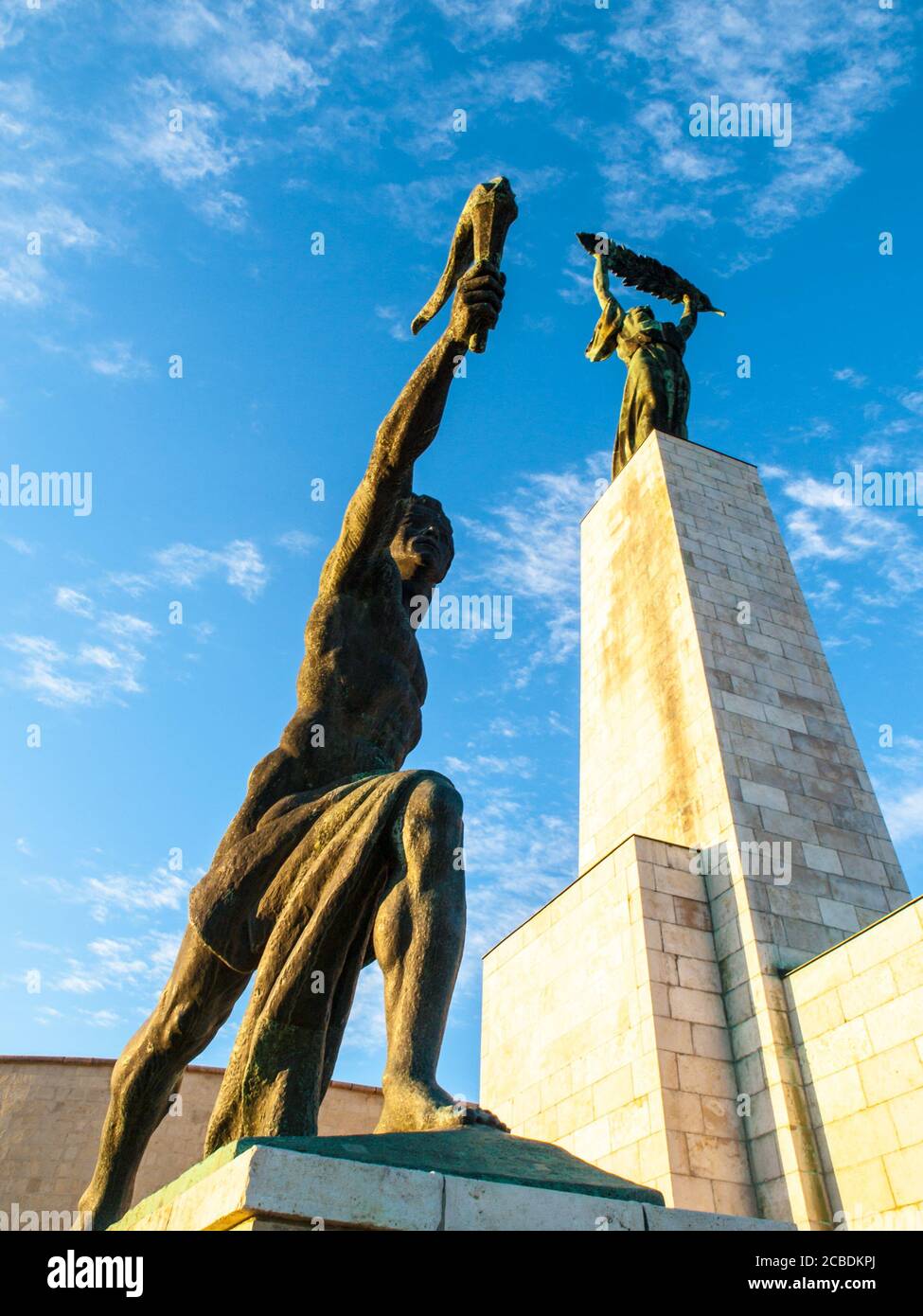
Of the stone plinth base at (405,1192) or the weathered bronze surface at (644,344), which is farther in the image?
the weathered bronze surface at (644,344)

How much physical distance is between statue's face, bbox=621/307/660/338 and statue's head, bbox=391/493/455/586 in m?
13.4

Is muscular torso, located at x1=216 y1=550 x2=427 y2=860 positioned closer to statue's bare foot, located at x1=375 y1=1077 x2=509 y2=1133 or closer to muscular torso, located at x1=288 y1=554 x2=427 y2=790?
muscular torso, located at x1=288 y1=554 x2=427 y2=790

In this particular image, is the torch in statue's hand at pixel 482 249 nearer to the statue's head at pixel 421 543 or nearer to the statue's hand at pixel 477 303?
the statue's hand at pixel 477 303

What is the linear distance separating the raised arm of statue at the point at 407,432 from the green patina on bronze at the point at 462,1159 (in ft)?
7.50

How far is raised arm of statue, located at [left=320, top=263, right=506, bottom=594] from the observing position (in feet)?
11.9

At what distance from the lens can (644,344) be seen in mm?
16578

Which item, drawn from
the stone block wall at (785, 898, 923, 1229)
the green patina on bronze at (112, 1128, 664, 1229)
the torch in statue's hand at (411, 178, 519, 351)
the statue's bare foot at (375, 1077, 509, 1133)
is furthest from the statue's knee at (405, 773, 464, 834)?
the stone block wall at (785, 898, 923, 1229)

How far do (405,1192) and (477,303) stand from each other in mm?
2883

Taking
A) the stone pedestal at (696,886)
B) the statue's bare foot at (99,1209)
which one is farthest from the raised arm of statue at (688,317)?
the statue's bare foot at (99,1209)

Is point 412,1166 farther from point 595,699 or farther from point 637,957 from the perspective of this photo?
point 595,699

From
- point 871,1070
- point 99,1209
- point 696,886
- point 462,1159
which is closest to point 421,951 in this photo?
point 462,1159

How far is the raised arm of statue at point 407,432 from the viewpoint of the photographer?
11.9 ft

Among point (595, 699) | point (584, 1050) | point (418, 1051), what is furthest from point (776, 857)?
point (418, 1051)
